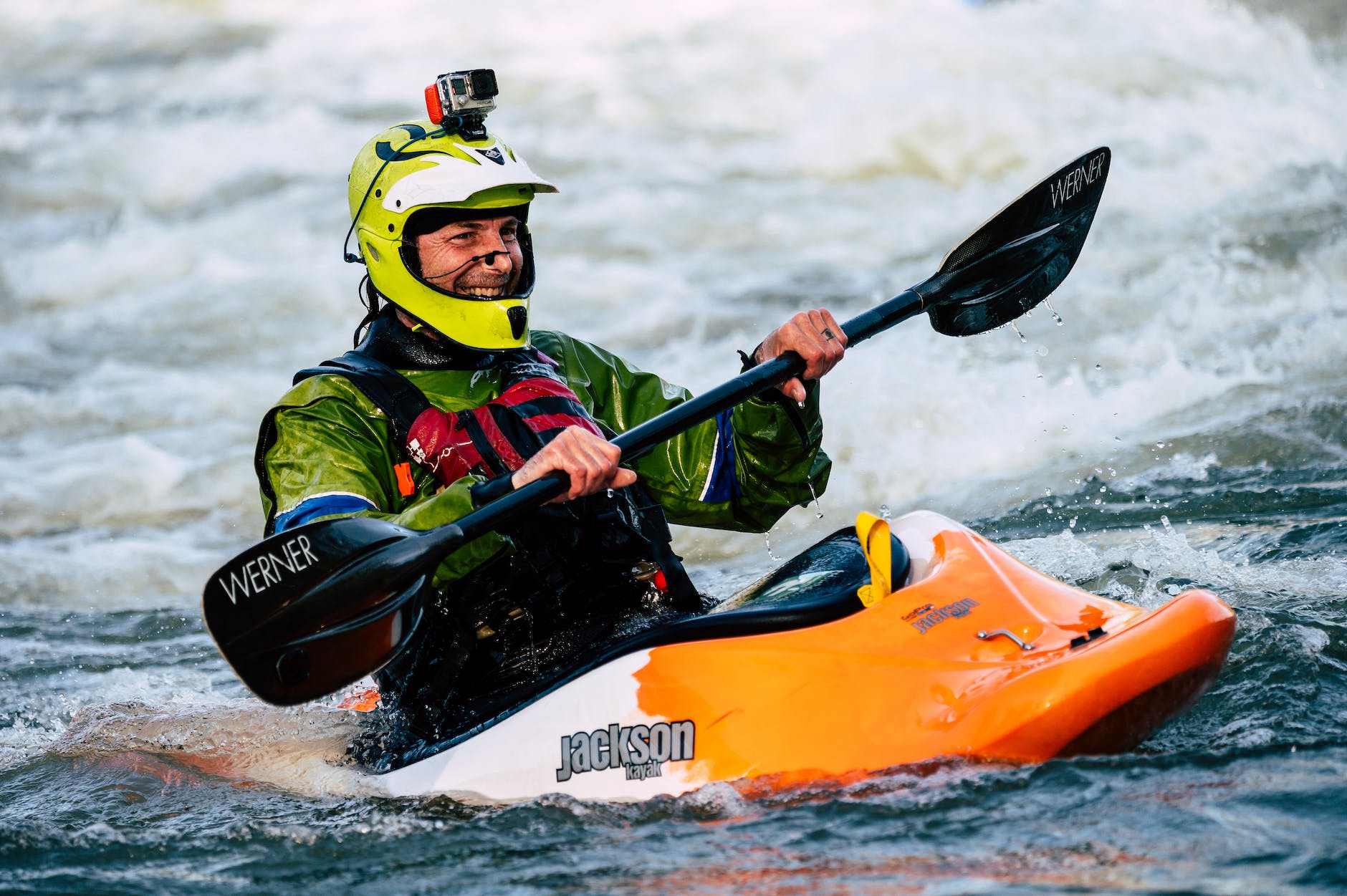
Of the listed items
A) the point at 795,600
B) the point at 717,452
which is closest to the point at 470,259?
the point at 717,452

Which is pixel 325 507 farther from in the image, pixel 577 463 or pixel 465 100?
pixel 465 100

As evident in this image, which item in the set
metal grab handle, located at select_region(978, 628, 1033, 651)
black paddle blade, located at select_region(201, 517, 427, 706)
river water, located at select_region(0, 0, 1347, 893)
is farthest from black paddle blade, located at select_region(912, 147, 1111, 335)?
black paddle blade, located at select_region(201, 517, 427, 706)

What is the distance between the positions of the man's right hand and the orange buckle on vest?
358mm

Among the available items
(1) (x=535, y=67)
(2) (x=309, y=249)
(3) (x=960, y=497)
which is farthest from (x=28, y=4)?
(3) (x=960, y=497)

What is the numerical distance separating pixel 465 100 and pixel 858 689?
1.49 metres

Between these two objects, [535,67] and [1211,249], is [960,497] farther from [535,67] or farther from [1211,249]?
[535,67]

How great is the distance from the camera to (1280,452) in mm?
5418

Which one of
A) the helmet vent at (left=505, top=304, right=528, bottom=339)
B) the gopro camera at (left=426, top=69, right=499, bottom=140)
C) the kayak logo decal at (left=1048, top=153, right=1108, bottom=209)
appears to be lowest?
the helmet vent at (left=505, top=304, right=528, bottom=339)

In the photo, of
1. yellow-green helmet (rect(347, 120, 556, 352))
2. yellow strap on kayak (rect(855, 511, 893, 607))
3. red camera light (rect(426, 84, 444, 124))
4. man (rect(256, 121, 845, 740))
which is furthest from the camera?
red camera light (rect(426, 84, 444, 124))

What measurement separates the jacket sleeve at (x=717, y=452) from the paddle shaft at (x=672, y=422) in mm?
170

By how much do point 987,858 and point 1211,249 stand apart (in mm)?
6938

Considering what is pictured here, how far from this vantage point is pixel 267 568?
8.98 feet

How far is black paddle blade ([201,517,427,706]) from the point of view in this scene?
2.71 m

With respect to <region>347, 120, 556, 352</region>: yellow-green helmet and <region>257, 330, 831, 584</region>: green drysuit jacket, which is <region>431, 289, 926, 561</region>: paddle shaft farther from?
<region>347, 120, 556, 352</region>: yellow-green helmet
